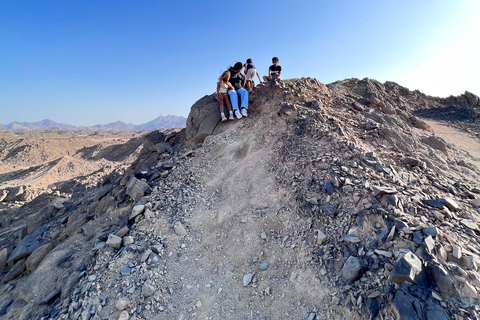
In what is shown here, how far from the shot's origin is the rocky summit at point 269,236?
7.88ft

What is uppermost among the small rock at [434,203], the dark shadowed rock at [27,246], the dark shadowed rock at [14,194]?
the small rock at [434,203]

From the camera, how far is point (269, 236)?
3.51 metres

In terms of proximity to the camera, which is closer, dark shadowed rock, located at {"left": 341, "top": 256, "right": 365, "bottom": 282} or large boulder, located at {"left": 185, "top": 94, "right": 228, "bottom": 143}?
dark shadowed rock, located at {"left": 341, "top": 256, "right": 365, "bottom": 282}

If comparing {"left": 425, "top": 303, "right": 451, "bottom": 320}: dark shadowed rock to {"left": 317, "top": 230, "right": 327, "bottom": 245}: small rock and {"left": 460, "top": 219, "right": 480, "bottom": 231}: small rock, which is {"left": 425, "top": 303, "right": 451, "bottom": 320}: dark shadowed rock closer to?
{"left": 317, "top": 230, "right": 327, "bottom": 245}: small rock

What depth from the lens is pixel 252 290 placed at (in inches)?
119

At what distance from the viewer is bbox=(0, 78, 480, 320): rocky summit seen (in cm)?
240

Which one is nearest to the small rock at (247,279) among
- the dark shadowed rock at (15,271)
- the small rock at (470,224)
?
the small rock at (470,224)

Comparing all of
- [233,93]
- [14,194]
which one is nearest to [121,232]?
[233,93]

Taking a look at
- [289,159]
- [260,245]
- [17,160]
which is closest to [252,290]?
[260,245]

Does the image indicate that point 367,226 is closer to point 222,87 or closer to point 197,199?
point 197,199

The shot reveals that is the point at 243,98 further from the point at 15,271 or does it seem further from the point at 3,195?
the point at 3,195

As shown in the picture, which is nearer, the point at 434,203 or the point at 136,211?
the point at 434,203

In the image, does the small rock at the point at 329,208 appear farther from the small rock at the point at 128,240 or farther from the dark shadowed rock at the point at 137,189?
the dark shadowed rock at the point at 137,189

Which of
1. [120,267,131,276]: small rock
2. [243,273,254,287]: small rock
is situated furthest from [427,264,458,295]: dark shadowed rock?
[120,267,131,276]: small rock
